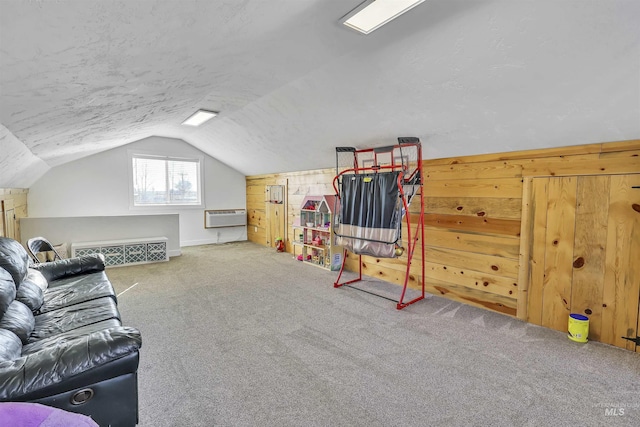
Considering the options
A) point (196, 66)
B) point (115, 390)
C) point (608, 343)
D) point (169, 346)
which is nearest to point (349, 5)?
point (196, 66)

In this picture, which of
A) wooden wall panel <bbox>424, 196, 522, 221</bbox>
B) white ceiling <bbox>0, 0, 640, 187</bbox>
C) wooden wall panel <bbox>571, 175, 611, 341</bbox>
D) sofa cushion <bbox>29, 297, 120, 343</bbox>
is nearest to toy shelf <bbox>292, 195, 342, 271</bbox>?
wooden wall panel <bbox>424, 196, 522, 221</bbox>

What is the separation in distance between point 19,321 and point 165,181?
Result: 541 centimetres

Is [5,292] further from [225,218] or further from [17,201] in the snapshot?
[225,218]

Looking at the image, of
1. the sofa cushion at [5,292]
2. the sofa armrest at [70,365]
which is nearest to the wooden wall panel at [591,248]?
the sofa armrest at [70,365]

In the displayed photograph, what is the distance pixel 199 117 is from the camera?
446 cm

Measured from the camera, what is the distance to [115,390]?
1.38 m

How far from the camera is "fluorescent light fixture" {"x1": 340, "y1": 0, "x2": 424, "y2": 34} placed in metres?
1.73

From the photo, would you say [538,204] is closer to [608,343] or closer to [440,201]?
[440,201]

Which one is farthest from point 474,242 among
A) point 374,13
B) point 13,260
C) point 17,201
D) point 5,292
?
point 17,201

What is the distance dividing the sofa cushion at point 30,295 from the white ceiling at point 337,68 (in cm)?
113

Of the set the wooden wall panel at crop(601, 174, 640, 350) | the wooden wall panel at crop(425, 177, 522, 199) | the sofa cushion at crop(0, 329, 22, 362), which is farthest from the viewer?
the wooden wall panel at crop(425, 177, 522, 199)

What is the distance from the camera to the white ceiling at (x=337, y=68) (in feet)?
4.74

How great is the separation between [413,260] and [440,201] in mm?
814

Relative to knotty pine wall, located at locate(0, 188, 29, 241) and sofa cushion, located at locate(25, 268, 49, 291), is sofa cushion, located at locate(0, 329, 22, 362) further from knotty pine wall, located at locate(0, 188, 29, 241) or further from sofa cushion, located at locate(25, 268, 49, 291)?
knotty pine wall, located at locate(0, 188, 29, 241)
